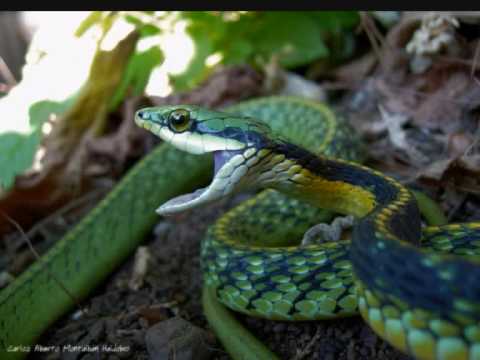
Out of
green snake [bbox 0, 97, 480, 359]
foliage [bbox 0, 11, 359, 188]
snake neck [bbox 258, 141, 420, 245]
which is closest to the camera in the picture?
green snake [bbox 0, 97, 480, 359]

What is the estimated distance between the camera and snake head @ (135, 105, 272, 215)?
7.79ft

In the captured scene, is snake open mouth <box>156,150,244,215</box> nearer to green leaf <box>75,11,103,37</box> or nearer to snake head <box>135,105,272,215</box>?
snake head <box>135,105,272,215</box>

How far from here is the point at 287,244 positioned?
310 centimetres

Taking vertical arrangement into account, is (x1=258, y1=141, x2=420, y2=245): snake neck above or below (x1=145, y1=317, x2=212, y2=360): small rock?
above

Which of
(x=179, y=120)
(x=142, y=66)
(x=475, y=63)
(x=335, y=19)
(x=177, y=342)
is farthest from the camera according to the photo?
(x=335, y=19)

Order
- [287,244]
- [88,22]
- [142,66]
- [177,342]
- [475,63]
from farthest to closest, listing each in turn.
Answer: [142,66] < [88,22] < [475,63] < [287,244] < [177,342]

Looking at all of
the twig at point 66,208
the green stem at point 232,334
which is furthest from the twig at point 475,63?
the twig at point 66,208

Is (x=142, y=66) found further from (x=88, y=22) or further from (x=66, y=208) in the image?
(x=66, y=208)

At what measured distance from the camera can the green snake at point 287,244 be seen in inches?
64.2

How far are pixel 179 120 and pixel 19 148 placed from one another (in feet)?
3.97

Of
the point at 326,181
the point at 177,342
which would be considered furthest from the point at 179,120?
the point at 177,342

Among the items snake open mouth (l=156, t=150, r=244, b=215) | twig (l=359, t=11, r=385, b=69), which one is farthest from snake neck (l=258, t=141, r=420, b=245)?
twig (l=359, t=11, r=385, b=69)

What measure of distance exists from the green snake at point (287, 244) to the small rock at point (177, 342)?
5.1 inches

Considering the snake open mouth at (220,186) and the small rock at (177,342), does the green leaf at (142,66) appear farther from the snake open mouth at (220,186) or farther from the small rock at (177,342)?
the small rock at (177,342)
